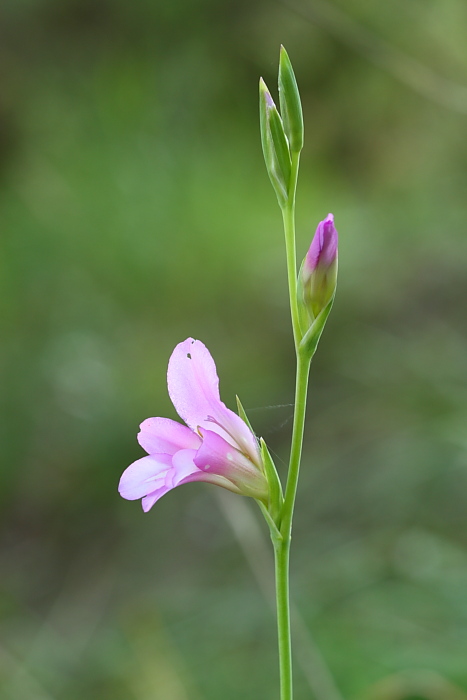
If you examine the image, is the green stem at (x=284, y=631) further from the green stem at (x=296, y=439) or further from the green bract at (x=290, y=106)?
the green bract at (x=290, y=106)

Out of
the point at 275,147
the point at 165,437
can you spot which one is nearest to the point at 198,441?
the point at 165,437

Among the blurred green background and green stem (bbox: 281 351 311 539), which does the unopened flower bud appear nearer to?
green stem (bbox: 281 351 311 539)

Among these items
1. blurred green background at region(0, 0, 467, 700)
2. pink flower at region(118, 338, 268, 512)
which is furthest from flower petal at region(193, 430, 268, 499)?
blurred green background at region(0, 0, 467, 700)

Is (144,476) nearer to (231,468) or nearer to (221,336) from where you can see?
(231,468)

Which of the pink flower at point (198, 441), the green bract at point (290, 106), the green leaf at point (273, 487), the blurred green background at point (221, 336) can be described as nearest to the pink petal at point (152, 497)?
the pink flower at point (198, 441)

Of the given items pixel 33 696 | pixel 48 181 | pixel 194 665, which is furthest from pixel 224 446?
pixel 48 181

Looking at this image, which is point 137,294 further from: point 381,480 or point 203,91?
point 381,480

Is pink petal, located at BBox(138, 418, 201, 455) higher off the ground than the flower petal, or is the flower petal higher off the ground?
pink petal, located at BBox(138, 418, 201, 455)
